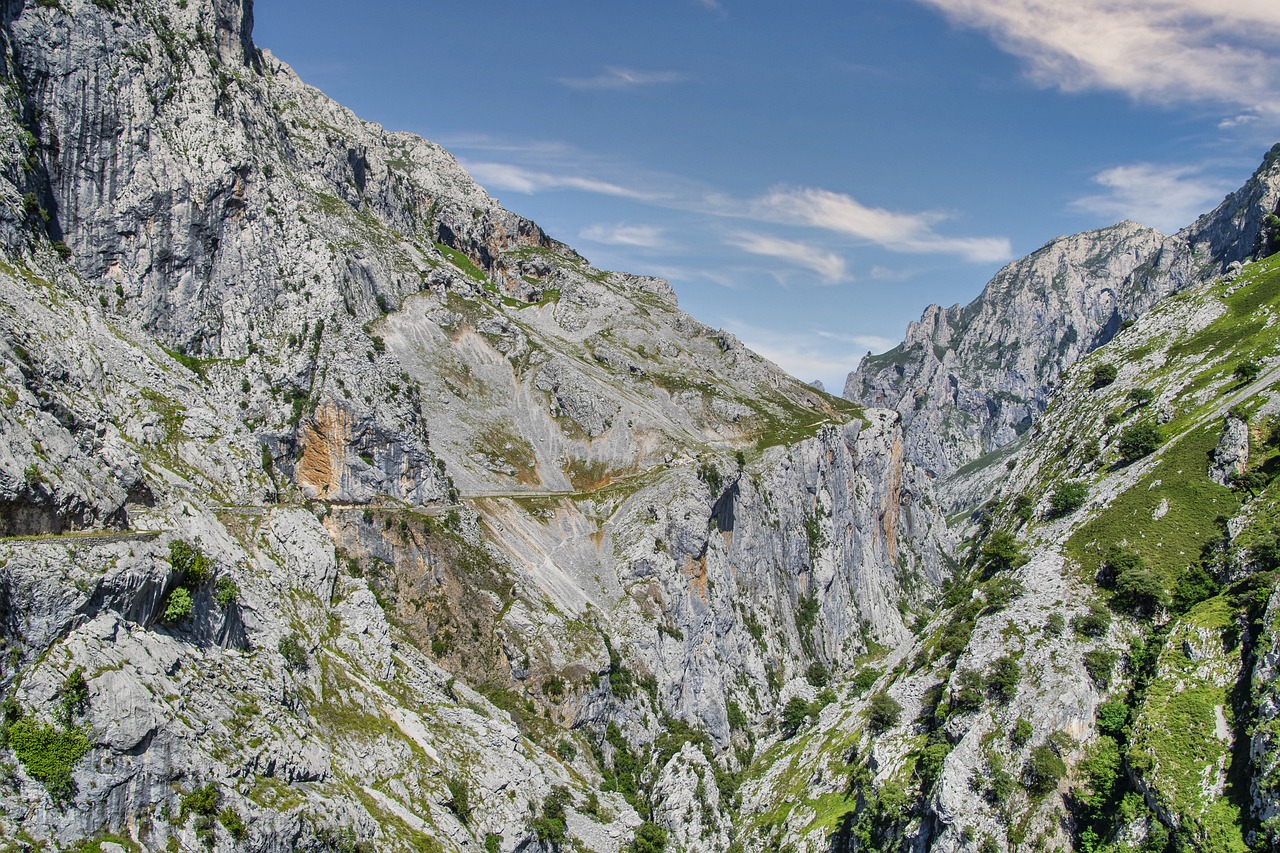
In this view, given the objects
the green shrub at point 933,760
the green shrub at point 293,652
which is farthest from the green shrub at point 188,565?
the green shrub at point 933,760

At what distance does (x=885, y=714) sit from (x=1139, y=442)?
42.3m

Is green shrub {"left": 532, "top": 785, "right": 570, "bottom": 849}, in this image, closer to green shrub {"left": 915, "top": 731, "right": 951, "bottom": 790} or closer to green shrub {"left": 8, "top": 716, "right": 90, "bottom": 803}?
green shrub {"left": 915, "top": 731, "right": 951, "bottom": 790}

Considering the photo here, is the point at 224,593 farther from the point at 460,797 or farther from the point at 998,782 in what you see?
the point at 998,782

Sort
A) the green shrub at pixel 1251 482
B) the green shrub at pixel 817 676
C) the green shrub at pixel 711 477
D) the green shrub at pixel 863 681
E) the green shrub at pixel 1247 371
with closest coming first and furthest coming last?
the green shrub at pixel 1251 482 → the green shrub at pixel 1247 371 → the green shrub at pixel 863 681 → the green shrub at pixel 711 477 → the green shrub at pixel 817 676

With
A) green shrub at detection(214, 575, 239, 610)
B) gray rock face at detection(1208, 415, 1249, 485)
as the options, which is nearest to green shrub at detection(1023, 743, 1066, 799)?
gray rock face at detection(1208, 415, 1249, 485)

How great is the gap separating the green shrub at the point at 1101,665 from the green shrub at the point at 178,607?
228ft

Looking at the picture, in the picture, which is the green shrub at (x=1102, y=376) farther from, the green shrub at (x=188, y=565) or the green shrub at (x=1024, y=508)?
the green shrub at (x=188, y=565)

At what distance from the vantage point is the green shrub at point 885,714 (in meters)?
75.9

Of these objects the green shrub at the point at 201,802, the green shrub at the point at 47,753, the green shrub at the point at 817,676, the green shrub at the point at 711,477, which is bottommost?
the green shrub at the point at 817,676

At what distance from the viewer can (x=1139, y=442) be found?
83375 mm

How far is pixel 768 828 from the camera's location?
81812mm

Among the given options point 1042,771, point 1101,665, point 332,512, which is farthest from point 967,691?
point 332,512

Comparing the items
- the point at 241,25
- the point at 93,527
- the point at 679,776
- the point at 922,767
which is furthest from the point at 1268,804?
the point at 241,25

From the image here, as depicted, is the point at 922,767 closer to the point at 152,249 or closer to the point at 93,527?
the point at 93,527
